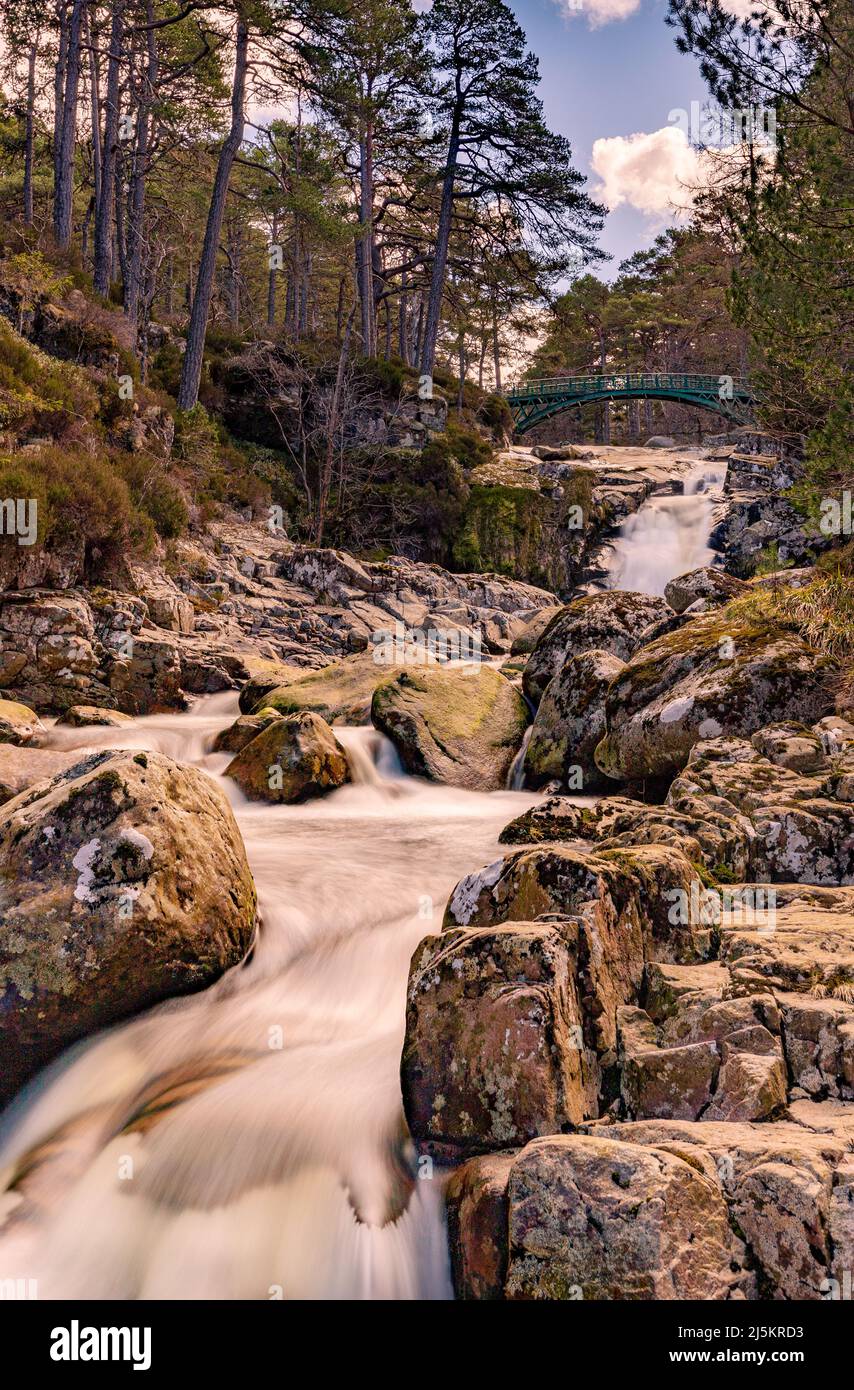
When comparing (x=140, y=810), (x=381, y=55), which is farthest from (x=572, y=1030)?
(x=381, y=55)

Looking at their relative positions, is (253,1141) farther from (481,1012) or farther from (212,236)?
(212,236)

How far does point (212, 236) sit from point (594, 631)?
15.5 metres

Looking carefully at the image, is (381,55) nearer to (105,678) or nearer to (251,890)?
(105,678)

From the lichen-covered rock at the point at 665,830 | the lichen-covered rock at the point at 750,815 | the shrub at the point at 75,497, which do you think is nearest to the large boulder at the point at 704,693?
the lichen-covered rock at the point at 750,815

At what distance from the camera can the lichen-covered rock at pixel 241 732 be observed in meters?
10.0

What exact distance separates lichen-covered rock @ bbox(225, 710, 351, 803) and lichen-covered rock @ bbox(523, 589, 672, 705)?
2875 mm

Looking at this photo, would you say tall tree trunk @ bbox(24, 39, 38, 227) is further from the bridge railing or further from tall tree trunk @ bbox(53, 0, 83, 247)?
the bridge railing

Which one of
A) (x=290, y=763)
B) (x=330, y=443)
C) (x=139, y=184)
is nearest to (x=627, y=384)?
(x=330, y=443)

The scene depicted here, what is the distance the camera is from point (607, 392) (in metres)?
36.9

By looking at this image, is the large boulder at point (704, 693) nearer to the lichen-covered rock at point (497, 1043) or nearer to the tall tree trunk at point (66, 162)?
the lichen-covered rock at point (497, 1043)

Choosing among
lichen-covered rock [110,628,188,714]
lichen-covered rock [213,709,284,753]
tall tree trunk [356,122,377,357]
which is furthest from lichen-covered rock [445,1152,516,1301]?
tall tree trunk [356,122,377,357]

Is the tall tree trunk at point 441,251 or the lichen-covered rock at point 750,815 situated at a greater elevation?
the tall tree trunk at point 441,251

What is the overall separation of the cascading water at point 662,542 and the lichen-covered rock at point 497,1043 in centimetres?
2038

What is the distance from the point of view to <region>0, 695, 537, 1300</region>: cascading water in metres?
3.09
